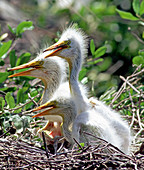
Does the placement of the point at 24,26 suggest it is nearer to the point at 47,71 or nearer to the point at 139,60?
the point at 47,71

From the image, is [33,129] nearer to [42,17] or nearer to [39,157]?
[39,157]

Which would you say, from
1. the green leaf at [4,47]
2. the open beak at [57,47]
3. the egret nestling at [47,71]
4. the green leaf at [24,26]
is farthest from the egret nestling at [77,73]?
the green leaf at [24,26]

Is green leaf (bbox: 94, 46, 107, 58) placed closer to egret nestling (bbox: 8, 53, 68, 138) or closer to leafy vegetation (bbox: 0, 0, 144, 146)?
leafy vegetation (bbox: 0, 0, 144, 146)

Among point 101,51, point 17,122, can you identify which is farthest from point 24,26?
point 17,122

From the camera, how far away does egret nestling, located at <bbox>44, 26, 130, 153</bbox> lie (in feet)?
8.63

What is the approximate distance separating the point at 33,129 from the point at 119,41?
210 cm

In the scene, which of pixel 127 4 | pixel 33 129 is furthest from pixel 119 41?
pixel 33 129

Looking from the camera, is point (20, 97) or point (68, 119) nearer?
point (68, 119)

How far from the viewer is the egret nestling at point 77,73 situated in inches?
104

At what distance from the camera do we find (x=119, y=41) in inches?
176

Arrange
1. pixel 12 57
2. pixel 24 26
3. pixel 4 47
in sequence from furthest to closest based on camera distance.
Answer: pixel 24 26, pixel 12 57, pixel 4 47

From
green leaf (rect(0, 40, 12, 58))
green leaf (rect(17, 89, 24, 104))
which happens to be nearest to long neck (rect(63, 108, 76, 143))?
green leaf (rect(17, 89, 24, 104))

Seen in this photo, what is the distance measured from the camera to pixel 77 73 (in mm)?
2779

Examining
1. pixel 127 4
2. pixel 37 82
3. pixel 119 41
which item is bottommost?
pixel 37 82
